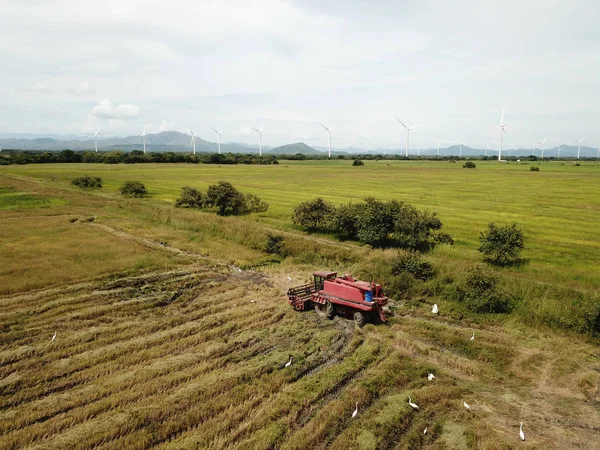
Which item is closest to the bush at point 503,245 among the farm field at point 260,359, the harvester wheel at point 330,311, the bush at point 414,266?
the farm field at point 260,359

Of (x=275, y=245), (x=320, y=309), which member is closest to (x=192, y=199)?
(x=275, y=245)

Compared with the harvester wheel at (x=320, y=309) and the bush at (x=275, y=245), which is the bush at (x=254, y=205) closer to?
the bush at (x=275, y=245)

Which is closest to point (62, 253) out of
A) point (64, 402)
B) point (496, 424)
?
point (64, 402)

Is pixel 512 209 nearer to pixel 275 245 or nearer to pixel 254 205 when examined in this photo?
pixel 254 205

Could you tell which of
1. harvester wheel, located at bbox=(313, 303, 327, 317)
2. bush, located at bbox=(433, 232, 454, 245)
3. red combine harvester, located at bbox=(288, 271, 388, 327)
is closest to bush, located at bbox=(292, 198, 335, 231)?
bush, located at bbox=(433, 232, 454, 245)

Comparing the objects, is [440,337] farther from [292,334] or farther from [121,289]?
[121,289]

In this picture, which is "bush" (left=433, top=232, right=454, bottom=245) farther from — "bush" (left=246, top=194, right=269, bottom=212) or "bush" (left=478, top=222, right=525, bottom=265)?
"bush" (left=246, top=194, right=269, bottom=212)
